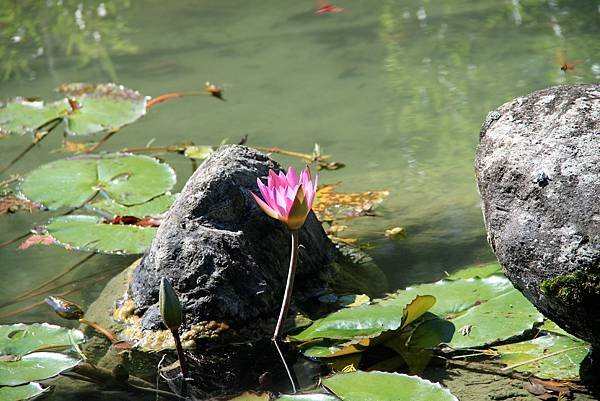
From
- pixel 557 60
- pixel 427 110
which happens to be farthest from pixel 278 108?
pixel 557 60

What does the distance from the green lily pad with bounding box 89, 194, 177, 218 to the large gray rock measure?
1182 mm

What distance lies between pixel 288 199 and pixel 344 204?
1.01 meters

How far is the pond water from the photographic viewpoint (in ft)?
8.71

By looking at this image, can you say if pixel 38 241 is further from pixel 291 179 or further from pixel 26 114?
pixel 291 179

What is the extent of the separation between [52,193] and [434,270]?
3.96 feet

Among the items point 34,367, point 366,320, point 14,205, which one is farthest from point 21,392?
point 14,205

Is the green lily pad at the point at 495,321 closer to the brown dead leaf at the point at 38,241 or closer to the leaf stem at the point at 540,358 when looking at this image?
the leaf stem at the point at 540,358

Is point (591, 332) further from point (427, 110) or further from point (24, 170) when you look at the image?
point (24, 170)

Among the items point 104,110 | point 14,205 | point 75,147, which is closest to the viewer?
point 14,205

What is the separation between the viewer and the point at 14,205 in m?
2.98

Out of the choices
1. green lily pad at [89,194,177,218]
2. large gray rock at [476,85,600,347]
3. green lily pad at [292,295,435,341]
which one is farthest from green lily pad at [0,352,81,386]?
large gray rock at [476,85,600,347]

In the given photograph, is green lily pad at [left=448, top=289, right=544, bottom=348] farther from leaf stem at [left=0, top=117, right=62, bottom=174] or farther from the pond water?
leaf stem at [left=0, top=117, right=62, bottom=174]

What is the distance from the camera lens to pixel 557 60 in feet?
13.0

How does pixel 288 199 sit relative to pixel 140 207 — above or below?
above
